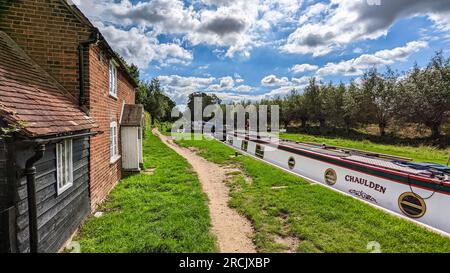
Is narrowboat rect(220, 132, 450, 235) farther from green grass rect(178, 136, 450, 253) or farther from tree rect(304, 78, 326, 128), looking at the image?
tree rect(304, 78, 326, 128)

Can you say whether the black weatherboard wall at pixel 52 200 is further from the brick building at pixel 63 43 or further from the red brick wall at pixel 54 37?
the red brick wall at pixel 54 37

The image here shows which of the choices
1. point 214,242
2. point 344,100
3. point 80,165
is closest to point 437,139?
point 344,100

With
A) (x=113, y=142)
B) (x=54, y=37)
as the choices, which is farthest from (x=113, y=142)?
(x=54, y=37)

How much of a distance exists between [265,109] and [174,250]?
44.0 m

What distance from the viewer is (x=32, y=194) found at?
12.5 feet

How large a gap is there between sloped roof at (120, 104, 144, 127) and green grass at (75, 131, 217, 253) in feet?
8.65

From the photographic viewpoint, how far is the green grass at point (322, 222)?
16.2 ft

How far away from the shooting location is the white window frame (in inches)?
358

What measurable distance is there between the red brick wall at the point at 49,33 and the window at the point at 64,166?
6.09 feet

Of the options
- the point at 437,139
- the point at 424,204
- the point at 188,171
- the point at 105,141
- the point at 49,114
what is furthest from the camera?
the point at 437,139

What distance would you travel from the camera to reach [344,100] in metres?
37.8

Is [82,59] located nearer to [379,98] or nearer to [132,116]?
[132,116]

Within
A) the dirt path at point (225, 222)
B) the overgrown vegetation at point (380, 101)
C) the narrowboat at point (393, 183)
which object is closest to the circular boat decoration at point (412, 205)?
the narrowboat at point (393, 183)

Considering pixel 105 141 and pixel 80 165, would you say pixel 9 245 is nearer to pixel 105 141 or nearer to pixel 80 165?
pixel 80 165
